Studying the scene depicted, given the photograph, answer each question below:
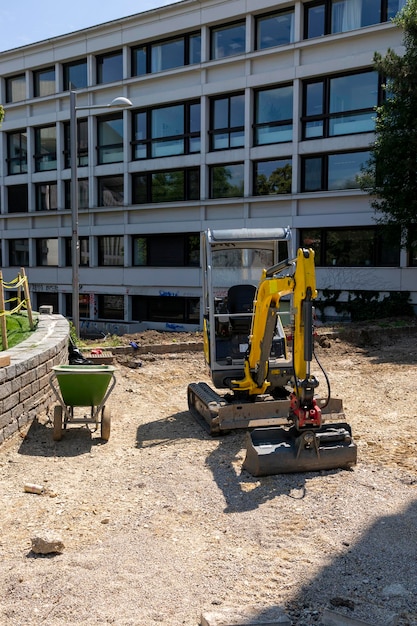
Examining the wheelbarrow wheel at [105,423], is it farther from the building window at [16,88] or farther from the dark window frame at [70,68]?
the building window at [16,88]

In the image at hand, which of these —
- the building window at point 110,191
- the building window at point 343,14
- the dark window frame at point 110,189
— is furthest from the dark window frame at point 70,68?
the building window at point 343,14

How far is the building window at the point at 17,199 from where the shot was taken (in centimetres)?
3112

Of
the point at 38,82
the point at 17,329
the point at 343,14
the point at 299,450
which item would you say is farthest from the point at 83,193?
the point at 299,450

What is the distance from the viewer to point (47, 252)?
101ft

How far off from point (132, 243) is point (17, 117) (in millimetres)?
10342

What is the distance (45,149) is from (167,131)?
7.86 metres

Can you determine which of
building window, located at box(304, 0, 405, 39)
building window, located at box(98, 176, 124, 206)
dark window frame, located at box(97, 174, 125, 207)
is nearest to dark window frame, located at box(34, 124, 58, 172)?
dark window frame, located at box(97, 174, 125, 207)

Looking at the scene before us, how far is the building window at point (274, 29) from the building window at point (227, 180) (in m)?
5.15

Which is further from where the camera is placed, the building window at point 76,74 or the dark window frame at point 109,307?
the building window at point 76,74

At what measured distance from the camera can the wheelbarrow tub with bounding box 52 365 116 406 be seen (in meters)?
7.29

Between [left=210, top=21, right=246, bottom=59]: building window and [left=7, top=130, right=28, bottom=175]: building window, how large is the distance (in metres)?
12.0

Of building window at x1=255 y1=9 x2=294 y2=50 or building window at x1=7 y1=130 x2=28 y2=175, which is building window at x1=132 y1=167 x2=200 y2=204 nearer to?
building window at x1=255 y1=9 x2=294 y2=50

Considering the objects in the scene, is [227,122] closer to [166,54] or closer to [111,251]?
[166,54]

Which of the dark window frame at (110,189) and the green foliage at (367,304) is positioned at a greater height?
the dark window frame at (110,189)
